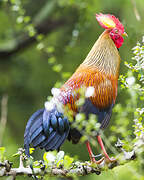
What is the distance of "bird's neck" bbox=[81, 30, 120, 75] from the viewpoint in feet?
7.14

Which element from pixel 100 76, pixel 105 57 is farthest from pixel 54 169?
pixel 105 57

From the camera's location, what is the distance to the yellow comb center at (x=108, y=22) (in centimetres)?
213

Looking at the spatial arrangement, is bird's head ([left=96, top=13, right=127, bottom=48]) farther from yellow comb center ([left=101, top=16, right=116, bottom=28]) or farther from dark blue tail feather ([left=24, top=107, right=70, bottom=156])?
dark blue tail feather ([left=24, top=107, right=70, bottom=156])

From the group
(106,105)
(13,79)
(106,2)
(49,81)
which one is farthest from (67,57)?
(106,105)

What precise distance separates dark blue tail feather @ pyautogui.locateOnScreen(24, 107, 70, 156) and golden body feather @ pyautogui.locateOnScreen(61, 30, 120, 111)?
123mm

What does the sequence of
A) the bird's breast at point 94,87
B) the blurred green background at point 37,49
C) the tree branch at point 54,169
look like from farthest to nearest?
the blurred green background at point 37,49 < the bird's breast at point 94,87 < the tree branch at point 54,169

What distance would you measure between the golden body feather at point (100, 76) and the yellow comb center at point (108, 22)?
0.25 feet

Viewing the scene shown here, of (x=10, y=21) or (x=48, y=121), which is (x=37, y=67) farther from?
(x=48, y=121)

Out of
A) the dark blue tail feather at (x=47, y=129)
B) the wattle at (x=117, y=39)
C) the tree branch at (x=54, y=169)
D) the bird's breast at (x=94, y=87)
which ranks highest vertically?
the wattle at (x=117, y=39)

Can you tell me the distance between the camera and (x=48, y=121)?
193cm

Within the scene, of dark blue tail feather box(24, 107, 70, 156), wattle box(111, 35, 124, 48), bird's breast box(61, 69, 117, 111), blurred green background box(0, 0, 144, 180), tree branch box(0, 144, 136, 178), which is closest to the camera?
tree branch box(0, 144, 136, 178)

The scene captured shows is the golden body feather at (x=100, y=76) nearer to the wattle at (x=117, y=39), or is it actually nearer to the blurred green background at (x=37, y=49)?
the wattle at (x=117, y=39)

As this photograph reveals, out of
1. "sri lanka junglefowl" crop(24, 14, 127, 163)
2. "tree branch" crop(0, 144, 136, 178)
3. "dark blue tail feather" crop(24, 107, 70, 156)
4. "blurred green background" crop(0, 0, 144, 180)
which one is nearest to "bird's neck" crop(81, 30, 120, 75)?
"sri lanka junglefowl" crop(24, 14, 127, 163)

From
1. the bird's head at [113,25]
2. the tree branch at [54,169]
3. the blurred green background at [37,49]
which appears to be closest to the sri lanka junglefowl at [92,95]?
the bird's head at [113,25]
